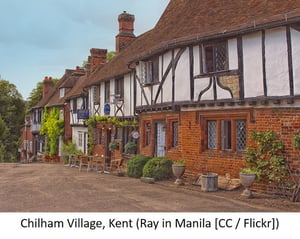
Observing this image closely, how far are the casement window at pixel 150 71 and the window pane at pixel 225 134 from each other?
374cm

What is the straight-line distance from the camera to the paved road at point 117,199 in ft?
27.7

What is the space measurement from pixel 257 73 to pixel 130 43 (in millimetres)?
15208

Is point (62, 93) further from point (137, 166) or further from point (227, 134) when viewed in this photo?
point (227, 134)

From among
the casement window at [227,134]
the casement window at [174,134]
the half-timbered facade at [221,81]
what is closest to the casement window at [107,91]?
the half-timbered facade at [221,81]

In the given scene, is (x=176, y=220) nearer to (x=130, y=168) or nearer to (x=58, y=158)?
(x=130, y=168)

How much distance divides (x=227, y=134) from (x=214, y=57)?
2.59 metres

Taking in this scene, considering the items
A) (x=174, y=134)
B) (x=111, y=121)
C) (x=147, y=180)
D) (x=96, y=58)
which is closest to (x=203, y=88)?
(x=174, y=134)

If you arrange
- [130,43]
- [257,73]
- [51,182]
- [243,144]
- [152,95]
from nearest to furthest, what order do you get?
1. [257,73]
2. [243,144]
3. [51,182]
4. [152,95]
5. [130,43]

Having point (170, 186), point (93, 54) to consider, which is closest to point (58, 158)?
point (93, 54)

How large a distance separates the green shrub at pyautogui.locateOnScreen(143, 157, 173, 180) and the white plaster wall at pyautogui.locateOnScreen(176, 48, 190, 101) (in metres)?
2.42

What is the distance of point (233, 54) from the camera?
10.8 meters

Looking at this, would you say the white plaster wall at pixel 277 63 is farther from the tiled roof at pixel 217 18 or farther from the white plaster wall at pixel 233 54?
the white plaster wall at pixel 233 54

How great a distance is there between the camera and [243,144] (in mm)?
11008

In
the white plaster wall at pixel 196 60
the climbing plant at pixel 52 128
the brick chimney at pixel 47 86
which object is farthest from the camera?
the brick chimney at pixel 47 86
